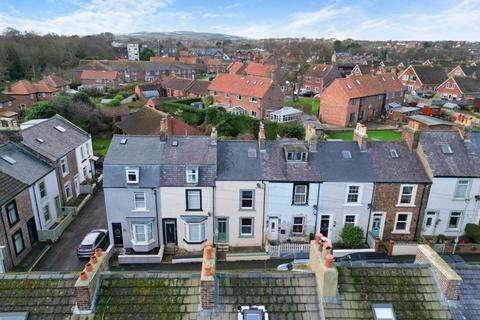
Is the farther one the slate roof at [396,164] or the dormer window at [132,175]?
the slate roof at [396,164]

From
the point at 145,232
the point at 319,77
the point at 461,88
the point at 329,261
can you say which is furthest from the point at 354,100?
the point at 329,261

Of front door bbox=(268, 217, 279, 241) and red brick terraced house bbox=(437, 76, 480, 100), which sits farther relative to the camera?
red brick terraced house bbox=(437, 76, 480, 100)

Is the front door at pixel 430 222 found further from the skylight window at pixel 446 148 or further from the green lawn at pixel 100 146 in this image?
the green lawn at pixel 100 146

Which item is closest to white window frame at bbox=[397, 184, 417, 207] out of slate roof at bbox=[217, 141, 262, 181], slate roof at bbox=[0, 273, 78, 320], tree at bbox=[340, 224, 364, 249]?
tree at bbox=[340, 224, 364, 249]

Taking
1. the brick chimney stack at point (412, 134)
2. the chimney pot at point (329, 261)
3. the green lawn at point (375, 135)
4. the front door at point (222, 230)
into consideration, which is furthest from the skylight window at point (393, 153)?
the green lawn at point (375, 135)

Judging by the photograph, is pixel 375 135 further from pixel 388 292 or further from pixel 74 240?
pixel 388 292

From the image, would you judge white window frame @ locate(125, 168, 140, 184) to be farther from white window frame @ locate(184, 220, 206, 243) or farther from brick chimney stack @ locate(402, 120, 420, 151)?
brick chimney stack @ locate(402, 120, 420, 151)
